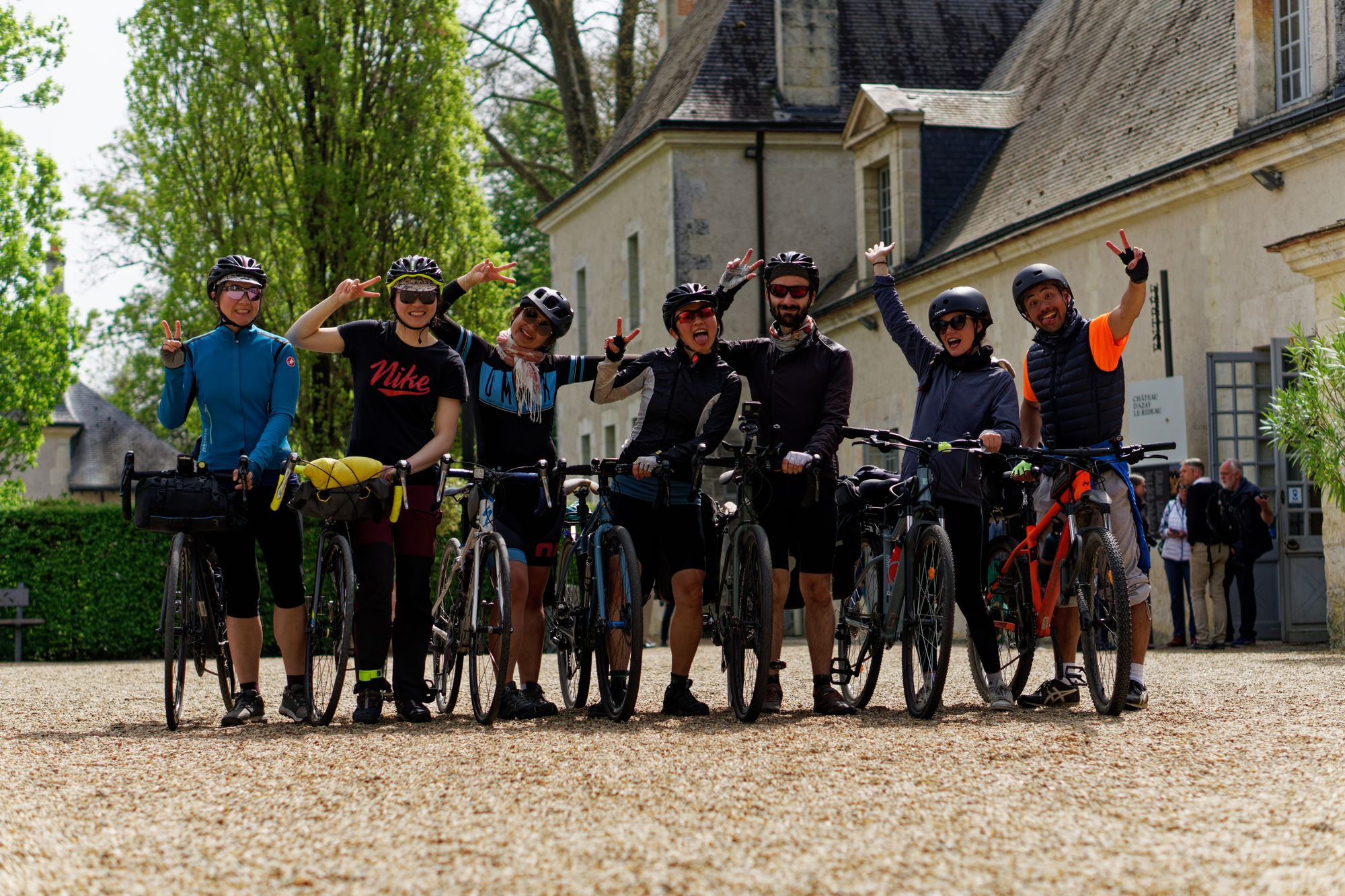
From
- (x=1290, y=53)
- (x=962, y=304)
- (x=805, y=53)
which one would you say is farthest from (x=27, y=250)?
(x=962, y=304)

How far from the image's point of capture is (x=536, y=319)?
788 centimetres

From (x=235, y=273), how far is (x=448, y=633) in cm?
182

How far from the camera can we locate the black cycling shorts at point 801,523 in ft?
25.3

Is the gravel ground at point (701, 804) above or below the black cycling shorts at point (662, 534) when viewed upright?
below

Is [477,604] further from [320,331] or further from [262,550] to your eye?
[320,331]

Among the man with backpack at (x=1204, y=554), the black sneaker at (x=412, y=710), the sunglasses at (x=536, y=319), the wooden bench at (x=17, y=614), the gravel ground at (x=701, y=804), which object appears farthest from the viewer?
the wooden bench at (x=17, y=614)

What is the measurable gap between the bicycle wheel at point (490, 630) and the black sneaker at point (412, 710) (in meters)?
→ 0.23

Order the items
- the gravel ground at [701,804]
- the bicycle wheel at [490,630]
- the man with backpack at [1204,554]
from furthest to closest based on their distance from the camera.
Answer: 1. the man with backpack at [1204,554]
2. the bicycle wheel at [490,630]
3. the gravel ground at [701,804]

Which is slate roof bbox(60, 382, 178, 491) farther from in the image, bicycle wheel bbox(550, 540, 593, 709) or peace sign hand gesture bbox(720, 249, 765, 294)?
peace sign hand gesture bbox(720, 249, 765, 294)

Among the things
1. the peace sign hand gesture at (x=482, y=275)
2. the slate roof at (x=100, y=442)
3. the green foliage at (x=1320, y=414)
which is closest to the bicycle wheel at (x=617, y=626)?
the peace sign hand gesture at (x=482, y=275)

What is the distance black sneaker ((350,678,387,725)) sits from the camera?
756cm

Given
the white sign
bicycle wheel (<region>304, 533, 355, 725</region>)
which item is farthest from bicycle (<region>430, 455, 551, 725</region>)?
the white sign

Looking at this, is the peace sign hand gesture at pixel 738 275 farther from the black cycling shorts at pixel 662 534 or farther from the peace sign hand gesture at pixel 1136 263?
the peace sign hand gesture at pixel 1136 263

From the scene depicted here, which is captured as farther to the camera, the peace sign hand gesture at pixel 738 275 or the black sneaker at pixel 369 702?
the peace sign hand gesture at pixel 738 275
